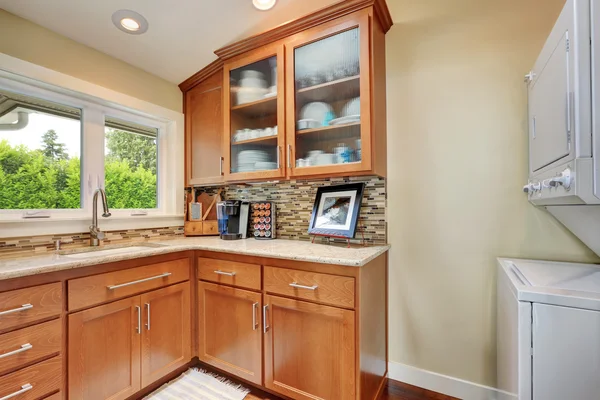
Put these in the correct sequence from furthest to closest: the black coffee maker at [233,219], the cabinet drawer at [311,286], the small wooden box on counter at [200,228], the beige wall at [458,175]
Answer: the small wooden box on counter at [200,228] → the black coffee maker at [233,219] → the beige wall at [458,175] → the cabinet drawer at [311,286]

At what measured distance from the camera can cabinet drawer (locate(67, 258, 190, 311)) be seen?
4.43ft

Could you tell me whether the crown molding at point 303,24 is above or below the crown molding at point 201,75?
above

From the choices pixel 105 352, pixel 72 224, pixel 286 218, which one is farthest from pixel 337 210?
pixel 72 224

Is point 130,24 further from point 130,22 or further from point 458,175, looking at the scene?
point 458,175

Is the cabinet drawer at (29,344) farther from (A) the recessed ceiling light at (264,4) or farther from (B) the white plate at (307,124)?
(A) the recessed ceiling light at (264,4)

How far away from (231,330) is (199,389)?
40cm

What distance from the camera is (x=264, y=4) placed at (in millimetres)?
1852

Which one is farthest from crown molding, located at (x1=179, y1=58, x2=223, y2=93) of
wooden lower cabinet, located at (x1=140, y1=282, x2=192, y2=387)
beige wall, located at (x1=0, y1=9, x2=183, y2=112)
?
wooden lower cabinet, located at (x1=140, y1=282, x2=192, y2=387)

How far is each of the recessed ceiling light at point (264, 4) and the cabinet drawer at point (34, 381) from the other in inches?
89.0

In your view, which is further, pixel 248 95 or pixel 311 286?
pixel 248 95

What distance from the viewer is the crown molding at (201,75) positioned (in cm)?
223

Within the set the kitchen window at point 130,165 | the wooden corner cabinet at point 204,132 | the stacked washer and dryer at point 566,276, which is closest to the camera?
the stacked washer and dryer at point 566,276

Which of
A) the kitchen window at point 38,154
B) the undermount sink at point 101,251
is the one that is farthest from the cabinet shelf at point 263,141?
the kitchen window at point 38,154

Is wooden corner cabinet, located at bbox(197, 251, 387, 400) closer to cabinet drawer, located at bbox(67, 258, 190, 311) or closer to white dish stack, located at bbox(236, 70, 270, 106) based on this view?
cabinet drawer, located at bbox(67, 258, 190, 311)
